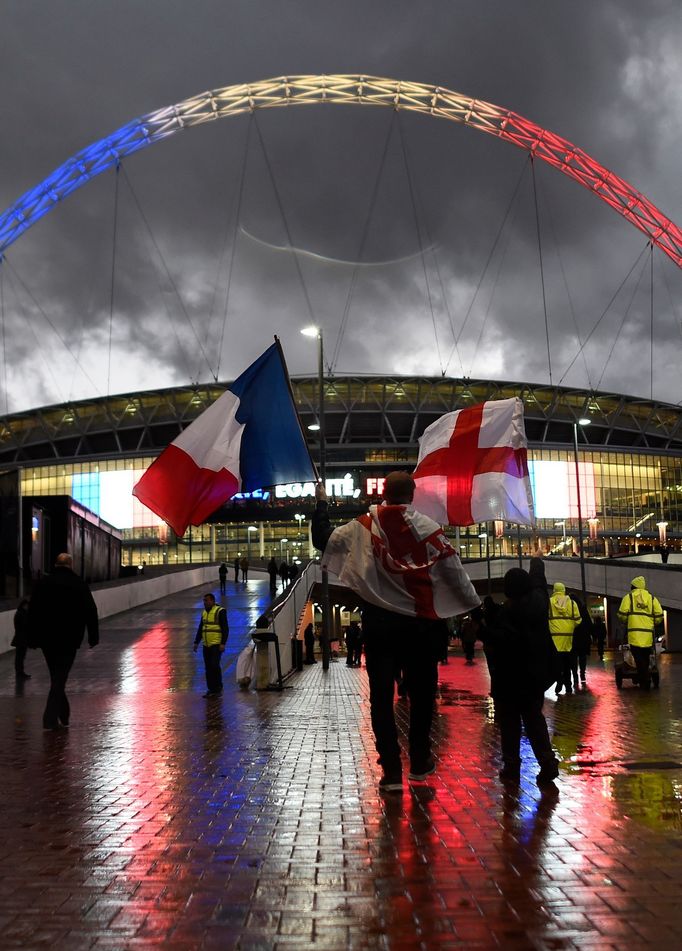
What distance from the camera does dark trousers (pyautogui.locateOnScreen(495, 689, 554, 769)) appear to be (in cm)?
684

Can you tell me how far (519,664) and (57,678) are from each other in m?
5.07

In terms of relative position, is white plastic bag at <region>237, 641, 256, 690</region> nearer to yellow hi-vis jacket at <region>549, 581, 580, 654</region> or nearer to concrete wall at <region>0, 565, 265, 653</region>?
yellow hi-vis jacket at <region>549, 581, 580, 654</region>

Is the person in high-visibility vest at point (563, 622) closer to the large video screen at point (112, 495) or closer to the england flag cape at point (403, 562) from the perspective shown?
the england flag cape at point (403, 562)

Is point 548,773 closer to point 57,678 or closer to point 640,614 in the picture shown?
point 57,678

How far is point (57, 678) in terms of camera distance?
9.84 m

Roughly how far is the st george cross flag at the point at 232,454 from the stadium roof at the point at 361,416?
276 feet

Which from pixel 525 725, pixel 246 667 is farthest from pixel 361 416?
pixel 525 725

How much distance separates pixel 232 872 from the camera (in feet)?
15.0

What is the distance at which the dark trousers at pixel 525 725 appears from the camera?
22.4ft

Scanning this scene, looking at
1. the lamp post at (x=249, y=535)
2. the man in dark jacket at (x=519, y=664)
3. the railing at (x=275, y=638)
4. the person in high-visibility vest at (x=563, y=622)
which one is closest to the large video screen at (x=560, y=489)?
the lamp post at (x=249, y=535)

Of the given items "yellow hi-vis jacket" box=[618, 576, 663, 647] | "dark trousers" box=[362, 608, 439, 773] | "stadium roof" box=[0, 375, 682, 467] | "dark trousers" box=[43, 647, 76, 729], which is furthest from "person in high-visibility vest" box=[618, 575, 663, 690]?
"stadium roof" box=[0, 375, 682, 467]

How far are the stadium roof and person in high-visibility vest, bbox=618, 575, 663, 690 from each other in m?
81.5

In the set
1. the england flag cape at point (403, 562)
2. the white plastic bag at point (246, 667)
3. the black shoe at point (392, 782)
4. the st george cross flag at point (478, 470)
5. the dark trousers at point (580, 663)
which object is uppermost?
the st george cross flag at point (478, 470)

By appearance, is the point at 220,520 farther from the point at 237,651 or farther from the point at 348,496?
the point at 237,651
